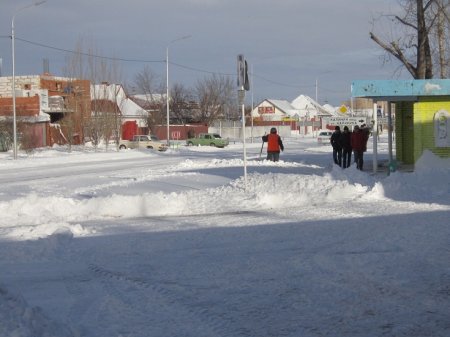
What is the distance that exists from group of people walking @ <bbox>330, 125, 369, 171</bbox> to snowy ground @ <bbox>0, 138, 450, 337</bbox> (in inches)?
311

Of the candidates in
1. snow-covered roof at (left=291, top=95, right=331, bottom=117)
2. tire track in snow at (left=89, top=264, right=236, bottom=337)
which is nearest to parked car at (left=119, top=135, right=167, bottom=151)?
tire track in snow at (left=89, top=264, right=236, bottom=337)

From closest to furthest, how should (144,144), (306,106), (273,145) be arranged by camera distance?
(273,145) < (144,144) < (306,106)

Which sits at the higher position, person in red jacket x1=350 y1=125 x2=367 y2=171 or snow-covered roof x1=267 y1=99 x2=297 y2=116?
snow-covered roof x1=267 y1=99 x2=297 y2=116

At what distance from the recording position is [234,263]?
29.7ft

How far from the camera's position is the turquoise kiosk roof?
21.9 meters

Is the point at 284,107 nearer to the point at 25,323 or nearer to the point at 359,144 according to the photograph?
the point at 359,144

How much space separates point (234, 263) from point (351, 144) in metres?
17.4

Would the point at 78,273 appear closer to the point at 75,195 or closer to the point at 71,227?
the point at 71,227

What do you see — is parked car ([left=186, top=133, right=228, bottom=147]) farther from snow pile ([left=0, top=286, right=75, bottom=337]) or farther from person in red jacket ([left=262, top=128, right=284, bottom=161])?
snow pile ([left=0, top=286, right=75, bottom=337])

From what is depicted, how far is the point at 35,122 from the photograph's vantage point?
57.2 meters

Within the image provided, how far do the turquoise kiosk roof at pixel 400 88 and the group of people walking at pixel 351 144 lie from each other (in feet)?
10.5

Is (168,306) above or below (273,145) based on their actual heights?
below

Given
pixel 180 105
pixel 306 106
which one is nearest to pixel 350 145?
pixel 180 105

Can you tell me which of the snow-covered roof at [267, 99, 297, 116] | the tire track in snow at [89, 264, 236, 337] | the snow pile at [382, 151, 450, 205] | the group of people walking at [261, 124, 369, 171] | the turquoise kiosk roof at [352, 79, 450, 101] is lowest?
the tire track in snow at [89, 264, 236, 337]
